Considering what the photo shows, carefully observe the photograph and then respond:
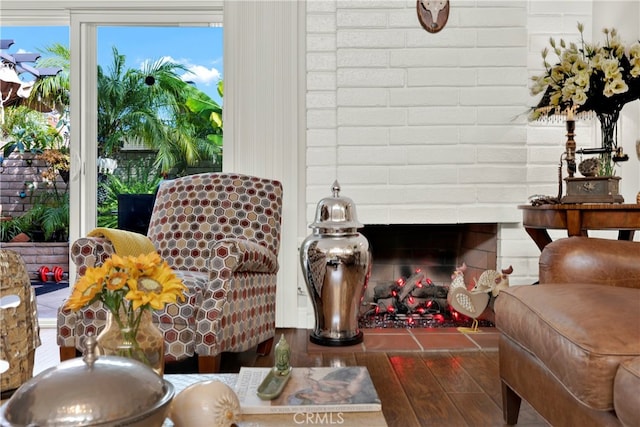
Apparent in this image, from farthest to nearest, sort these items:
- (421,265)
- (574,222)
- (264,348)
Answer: (421,265), (264,348), (574,222)

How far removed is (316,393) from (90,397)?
19.4 inches

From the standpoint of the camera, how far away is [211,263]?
232cm

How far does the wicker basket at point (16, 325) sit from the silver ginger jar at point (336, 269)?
1.87m

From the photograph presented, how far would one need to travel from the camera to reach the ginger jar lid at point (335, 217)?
289cm

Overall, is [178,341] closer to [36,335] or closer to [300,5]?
[36,335]

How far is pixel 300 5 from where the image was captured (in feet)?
11.2

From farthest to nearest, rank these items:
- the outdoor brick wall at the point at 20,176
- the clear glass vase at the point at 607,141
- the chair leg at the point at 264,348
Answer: the outdoor brick wall at the point at 20,176, the chair leg at the point at 264,348, the clear glass vase at the point at 607,141

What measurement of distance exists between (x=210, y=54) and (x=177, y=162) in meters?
0.79

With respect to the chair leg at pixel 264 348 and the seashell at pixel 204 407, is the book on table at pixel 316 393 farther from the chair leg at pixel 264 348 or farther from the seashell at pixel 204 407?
the chair leg at pixel 264 348

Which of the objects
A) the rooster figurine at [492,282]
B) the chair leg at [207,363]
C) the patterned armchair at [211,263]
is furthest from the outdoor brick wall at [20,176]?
the rooster figurine at [492,282]

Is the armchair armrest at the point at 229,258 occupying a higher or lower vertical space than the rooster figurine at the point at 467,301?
higher

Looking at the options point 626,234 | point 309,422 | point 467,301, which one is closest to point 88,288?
point 309,422

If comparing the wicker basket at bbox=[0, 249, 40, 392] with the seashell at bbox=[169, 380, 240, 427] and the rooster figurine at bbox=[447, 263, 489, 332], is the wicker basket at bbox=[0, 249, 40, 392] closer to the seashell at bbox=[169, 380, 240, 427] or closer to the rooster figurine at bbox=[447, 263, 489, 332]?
the seashell at bbox=[169, 380, 240, 427]

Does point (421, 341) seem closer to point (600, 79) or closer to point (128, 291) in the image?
point (600, 79)
